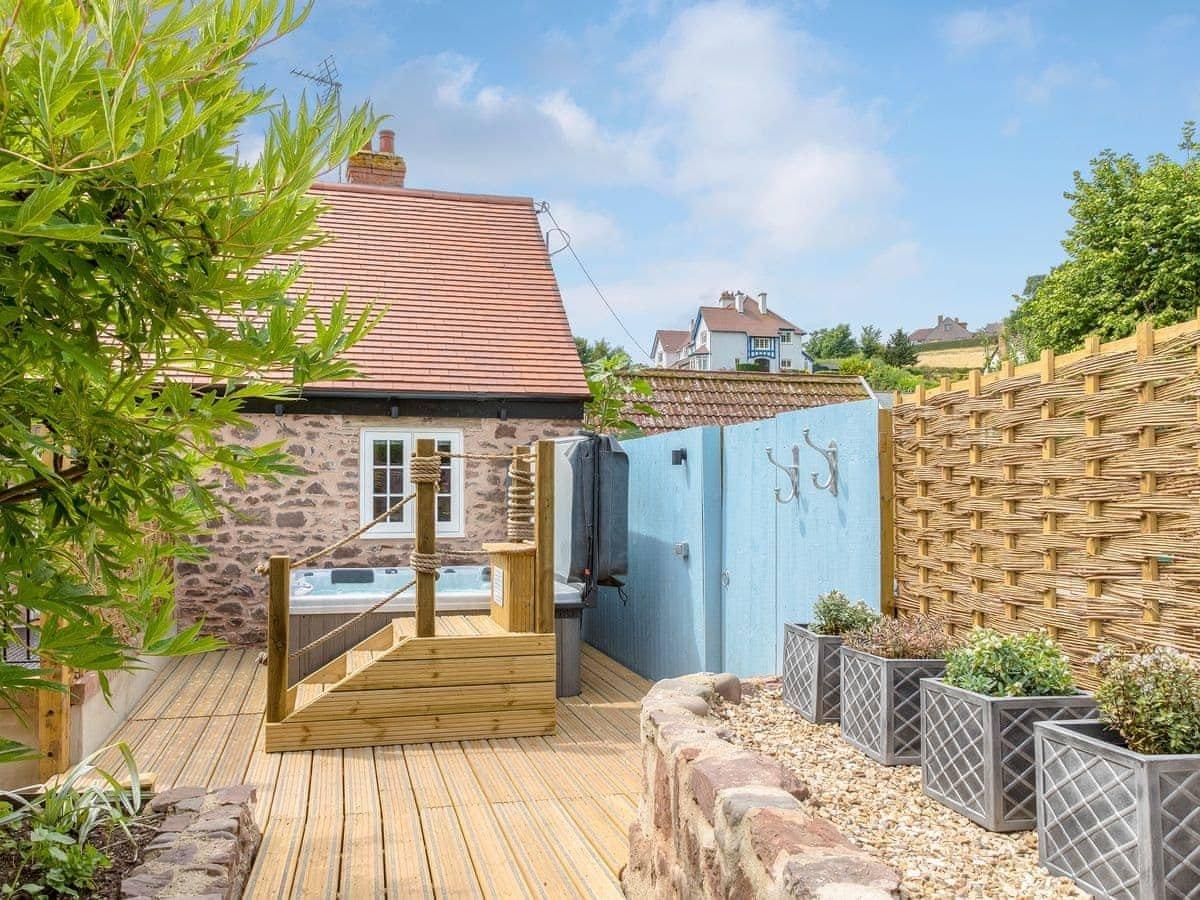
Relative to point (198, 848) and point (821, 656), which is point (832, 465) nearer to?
point (821, 656)

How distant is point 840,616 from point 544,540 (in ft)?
8.47

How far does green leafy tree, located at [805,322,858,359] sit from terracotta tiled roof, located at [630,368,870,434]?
5551 cm

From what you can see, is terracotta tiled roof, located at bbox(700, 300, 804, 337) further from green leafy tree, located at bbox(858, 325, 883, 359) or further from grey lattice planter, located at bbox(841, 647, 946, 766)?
grey lattice planter, located at bbox(841, 647, 946, 766)

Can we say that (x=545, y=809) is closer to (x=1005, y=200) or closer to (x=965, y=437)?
(x=965, y=437)

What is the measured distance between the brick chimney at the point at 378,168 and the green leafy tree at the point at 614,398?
13.3 ft

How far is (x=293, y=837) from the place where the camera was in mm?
4312

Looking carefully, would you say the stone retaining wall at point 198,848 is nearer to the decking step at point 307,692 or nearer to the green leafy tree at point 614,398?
the decking step at point 307,692

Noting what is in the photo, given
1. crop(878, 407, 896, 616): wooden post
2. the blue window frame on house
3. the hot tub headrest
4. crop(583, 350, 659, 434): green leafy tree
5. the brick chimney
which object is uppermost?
the blue window frame on house

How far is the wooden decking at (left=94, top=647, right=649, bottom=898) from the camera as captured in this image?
3.89 metres

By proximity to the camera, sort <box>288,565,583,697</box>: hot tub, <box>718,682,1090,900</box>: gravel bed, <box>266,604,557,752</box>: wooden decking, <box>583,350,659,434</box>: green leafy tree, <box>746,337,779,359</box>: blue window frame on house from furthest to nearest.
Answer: <box>746,337,779,359</box>: blue window frame on house → <box>583,350,659,434</box>: green leafy tree → <box>288,565,583,697</box>: hot tub → <box>266,604,557,752</box>: wooden decking → <box>718,682,1090,900</box>: gravel bed

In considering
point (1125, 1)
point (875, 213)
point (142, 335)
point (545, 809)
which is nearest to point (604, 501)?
point (545, 809)

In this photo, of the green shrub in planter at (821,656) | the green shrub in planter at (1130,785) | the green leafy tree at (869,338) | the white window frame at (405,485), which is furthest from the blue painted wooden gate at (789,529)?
the green leafy tree at (869,338)

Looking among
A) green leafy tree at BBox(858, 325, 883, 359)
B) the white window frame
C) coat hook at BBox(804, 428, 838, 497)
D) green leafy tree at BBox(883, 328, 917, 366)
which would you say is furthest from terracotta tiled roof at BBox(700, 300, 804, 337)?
coat hook at BBox(804, 428, 838, 497)

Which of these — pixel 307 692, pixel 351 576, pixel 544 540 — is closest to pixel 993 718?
pixel 544 540
